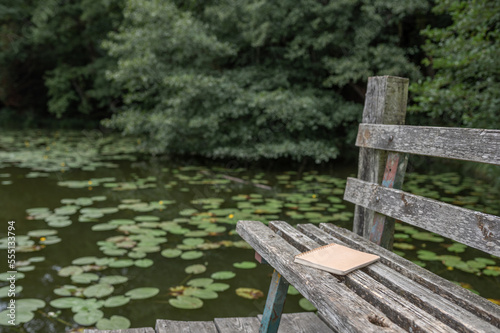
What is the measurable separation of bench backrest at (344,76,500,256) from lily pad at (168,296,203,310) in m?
1.06

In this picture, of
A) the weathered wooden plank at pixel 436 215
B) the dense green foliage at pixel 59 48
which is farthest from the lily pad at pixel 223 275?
the dense green foliage at pixel 59 48

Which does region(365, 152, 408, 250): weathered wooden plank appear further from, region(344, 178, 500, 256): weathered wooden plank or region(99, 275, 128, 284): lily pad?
region(99, 275, 128, 284): lily pad

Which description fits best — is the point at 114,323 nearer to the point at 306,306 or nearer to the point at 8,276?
the point at 8,276

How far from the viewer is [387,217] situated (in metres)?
1.89

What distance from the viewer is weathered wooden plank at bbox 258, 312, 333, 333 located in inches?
71.1

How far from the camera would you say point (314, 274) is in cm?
129

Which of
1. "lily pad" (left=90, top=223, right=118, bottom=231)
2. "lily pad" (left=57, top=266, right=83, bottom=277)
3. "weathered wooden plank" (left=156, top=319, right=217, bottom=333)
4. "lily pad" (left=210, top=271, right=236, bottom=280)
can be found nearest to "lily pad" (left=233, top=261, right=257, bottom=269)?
"lily pad" (left=210, top=271, right=236, bottom=280)

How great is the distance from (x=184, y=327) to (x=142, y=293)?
0.73 m

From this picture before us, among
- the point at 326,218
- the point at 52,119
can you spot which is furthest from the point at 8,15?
the point at 326,218

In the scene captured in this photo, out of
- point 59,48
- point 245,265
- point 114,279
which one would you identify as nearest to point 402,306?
point 245,265

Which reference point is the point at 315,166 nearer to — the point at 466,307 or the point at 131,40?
the point at 131,40

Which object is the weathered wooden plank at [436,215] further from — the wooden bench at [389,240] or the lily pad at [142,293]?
the lily pad at [142,293]

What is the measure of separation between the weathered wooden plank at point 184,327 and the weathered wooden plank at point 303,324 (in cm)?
34

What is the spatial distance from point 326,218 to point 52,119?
17000 mm
